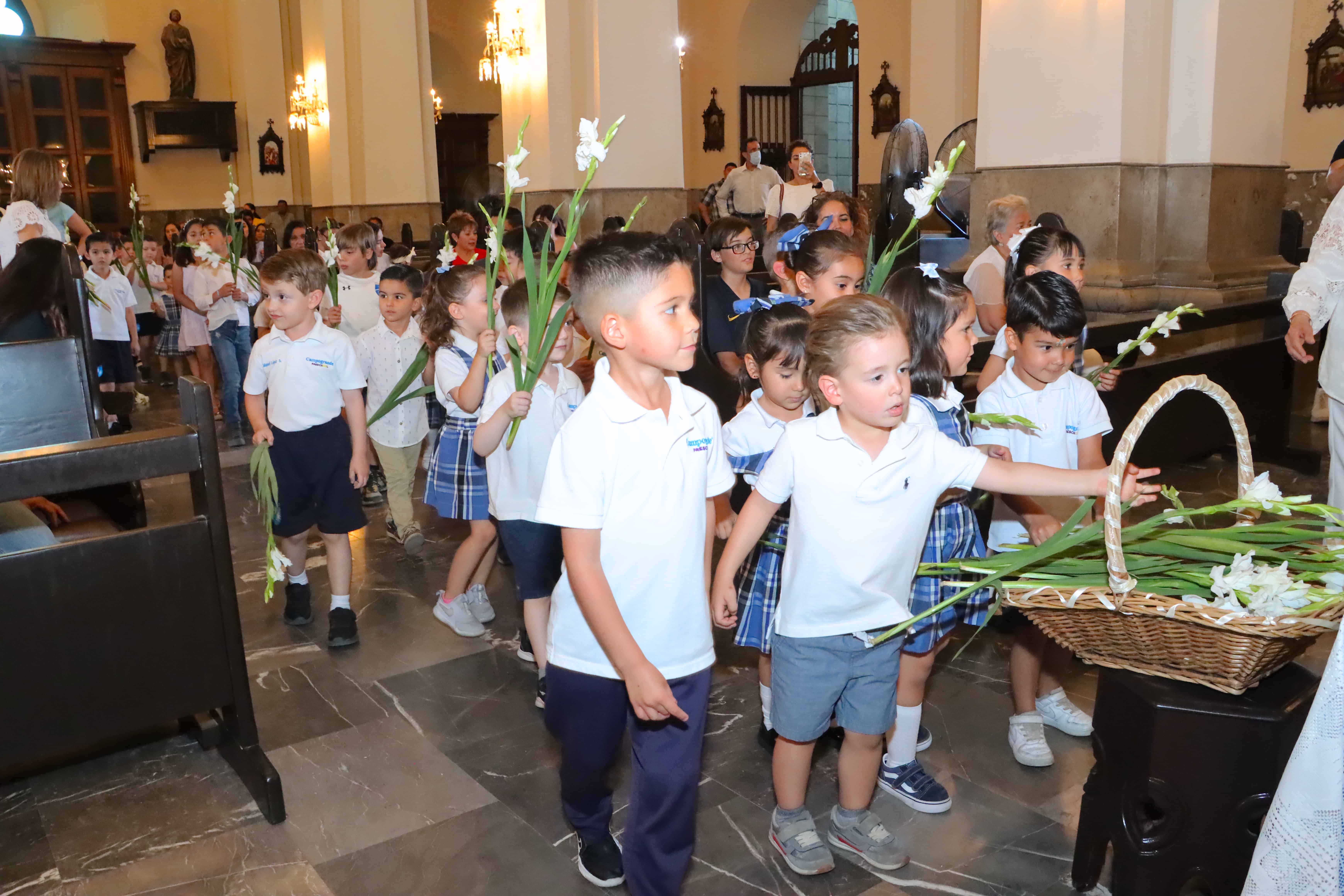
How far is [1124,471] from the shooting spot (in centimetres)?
189

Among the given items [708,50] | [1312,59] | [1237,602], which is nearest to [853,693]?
[1237,602]

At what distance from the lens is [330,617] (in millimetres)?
3863

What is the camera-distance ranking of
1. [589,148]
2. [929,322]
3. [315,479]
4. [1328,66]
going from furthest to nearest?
[1328,66]
[315,479]
[929,322]
[589,148]

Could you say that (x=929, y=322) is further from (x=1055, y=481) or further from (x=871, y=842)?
(x=871, y=842)

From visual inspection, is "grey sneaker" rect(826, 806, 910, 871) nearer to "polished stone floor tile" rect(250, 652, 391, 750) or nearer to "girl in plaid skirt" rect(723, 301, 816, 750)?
"girl in plaid skirt" rect(723, 301, 816, 750)

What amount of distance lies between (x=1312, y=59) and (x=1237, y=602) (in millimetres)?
12228

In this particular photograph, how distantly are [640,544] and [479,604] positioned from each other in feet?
7.14

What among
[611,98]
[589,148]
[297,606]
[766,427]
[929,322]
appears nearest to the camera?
[589,148]

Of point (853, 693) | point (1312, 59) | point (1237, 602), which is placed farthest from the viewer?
point (1312, 59)

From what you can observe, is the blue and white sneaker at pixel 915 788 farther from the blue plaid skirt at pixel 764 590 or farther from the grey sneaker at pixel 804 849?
the blue plaid skirt at pixel 764 590

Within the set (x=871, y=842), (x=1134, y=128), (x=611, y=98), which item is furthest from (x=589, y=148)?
(x=611, y=98)

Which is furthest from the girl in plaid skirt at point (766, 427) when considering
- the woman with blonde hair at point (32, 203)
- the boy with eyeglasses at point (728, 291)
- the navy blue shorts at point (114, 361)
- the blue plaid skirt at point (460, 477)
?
the navy blue shorts at point (114, 361)

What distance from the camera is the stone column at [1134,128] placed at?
6059mm

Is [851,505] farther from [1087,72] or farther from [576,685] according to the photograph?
[1087,72]
